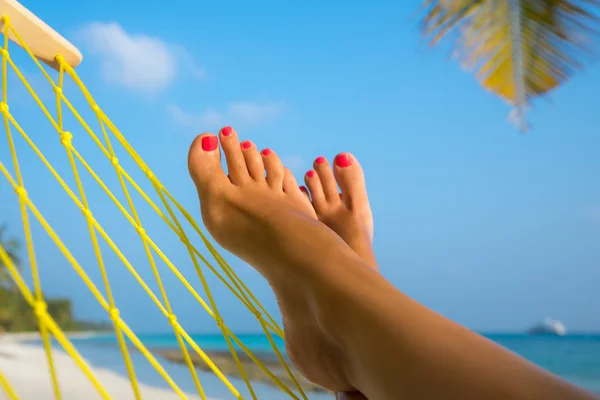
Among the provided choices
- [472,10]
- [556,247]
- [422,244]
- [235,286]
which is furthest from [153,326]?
[235,286]

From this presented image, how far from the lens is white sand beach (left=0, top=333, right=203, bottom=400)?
5492mm

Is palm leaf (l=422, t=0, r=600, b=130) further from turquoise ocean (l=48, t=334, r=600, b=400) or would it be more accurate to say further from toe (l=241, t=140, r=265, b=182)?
turquoise ocean (l=48, t=334, r=600, b=400)

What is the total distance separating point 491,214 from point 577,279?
231cm

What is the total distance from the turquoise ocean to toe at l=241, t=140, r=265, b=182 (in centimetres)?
498

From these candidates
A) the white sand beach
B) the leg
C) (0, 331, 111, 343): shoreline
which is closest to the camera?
the leg

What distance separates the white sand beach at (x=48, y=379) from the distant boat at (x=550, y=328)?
7.45 metres

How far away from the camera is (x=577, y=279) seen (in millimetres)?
11922

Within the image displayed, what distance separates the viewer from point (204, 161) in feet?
3.67

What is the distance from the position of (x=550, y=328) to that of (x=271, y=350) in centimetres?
567

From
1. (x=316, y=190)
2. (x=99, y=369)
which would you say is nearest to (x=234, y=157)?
(x=316, y=190)

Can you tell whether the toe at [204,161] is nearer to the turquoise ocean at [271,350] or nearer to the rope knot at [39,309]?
the rope knot at [39,309]

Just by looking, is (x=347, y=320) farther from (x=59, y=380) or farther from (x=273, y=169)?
(x=59, y=380)

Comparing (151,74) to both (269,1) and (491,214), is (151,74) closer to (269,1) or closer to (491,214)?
(269,1)

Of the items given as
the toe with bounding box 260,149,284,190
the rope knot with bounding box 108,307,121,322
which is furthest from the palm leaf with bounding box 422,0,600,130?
the rope knot with bounding box 108,307,121,322
